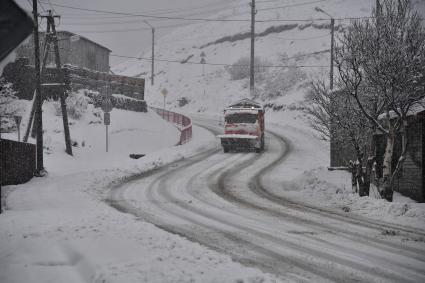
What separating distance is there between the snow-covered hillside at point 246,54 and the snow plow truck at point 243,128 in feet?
60.5

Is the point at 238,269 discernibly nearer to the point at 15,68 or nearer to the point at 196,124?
the point at 15,68

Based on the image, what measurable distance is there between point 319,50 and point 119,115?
35261 mm

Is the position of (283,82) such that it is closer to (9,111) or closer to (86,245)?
(9,111)

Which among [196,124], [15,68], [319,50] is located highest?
[319,50]

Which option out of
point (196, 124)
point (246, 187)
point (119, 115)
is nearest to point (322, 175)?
point (246, 187)

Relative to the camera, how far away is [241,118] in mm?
25938

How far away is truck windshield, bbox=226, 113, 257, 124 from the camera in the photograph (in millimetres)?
25766

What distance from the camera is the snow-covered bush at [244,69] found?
58188 millimetres

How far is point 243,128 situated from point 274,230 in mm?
17289

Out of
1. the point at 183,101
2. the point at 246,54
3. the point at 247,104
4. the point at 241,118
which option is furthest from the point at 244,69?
the point at 241,118

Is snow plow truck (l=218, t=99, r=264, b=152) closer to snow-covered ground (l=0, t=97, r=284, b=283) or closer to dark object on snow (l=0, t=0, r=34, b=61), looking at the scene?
snow-covered ground (l=0, t=97, r=284, b=283)

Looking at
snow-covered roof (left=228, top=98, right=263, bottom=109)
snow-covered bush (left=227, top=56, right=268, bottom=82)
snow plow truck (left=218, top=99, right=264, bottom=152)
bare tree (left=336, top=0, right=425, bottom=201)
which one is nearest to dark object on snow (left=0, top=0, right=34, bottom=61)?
bare tree (left=336, top=0, right=425, bottom=201)

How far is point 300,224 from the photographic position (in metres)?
9.06

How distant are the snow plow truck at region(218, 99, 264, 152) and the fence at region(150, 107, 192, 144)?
4184 mm
